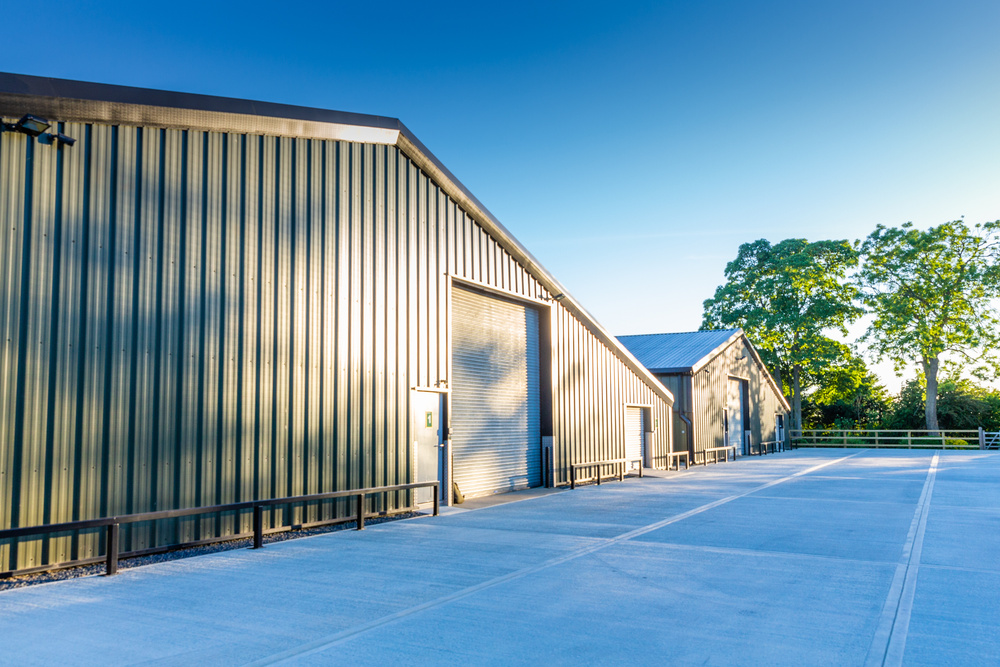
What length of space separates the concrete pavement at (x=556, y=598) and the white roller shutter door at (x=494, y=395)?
3.49 metres

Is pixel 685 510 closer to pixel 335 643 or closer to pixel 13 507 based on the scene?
pixel 335 643

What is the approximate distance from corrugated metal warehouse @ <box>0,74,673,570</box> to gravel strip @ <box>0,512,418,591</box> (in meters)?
0.16

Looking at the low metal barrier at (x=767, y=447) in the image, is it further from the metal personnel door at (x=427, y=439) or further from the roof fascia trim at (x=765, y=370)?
the metal personnel door at (x=427, y=439)

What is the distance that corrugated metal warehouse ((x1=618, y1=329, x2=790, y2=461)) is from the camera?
2700cm

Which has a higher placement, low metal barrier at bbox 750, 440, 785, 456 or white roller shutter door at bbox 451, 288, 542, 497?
white roller shutter door at bbox 451, 288, 542, 497

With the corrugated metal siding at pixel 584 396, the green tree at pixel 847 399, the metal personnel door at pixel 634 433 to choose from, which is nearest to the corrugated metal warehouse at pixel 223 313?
the corrugated metal siding at pixel 584 396

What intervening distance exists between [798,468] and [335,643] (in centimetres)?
2219

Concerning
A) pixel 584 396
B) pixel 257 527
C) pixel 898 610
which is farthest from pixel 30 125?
pixel 584 396

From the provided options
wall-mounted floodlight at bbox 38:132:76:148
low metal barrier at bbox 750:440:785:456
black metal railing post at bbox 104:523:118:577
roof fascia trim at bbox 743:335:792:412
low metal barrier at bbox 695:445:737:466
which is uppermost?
wall-mounted floodlight at bbox 38:132:76:148

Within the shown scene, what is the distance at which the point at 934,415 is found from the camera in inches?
1543

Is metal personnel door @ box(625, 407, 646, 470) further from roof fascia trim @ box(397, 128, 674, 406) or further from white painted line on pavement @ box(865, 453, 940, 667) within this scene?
white painted line on pavement @ box(865, 453, 940, 667)

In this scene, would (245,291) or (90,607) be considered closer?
(90,607)

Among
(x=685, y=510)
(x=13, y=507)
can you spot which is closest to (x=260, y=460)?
(x=13, y=507)

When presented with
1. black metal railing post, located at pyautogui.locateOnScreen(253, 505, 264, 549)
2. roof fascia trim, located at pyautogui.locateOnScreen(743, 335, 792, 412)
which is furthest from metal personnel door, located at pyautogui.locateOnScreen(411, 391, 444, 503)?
roof fascia trim, located at pyautogui.locateOnScreen(743, 335, 792, 412)
